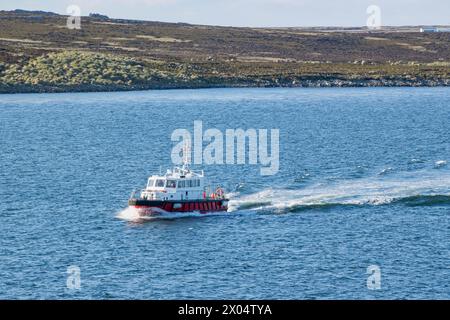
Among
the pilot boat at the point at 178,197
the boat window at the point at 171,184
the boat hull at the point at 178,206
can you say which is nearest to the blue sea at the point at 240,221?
the boat hull at the point at 178,206

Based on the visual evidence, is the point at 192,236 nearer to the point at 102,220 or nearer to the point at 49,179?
the point at 102,220

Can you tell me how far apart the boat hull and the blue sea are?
2.36ft

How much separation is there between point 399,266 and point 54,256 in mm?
18054

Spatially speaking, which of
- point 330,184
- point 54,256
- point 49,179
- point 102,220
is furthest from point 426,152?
point 54,256
